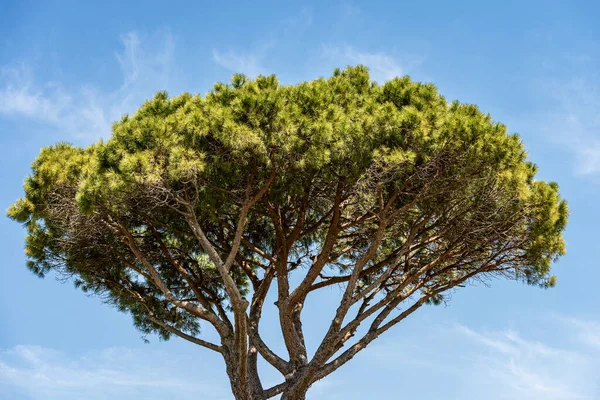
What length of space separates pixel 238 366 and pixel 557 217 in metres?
5.02

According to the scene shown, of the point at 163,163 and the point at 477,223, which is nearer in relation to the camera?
the point at 163,163

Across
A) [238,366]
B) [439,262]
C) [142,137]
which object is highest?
[142,137]

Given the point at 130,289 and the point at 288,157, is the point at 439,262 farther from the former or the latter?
the point at 130,289

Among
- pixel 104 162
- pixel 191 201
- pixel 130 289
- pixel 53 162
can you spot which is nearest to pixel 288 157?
pixel 191 201

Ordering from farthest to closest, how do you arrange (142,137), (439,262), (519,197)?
(439,262), (519,197), (142,137)

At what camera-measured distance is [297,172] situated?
28.8ft

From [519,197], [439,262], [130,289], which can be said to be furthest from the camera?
[130,289]

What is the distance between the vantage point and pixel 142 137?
834 centimetres

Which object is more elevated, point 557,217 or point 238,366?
point 557,217

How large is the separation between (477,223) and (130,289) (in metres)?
5.77

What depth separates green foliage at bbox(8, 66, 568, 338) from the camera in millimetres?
→ 8336

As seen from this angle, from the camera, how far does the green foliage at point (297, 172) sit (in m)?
8.34

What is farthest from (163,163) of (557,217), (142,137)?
(557,217)

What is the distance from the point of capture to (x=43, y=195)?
9.62 metres
